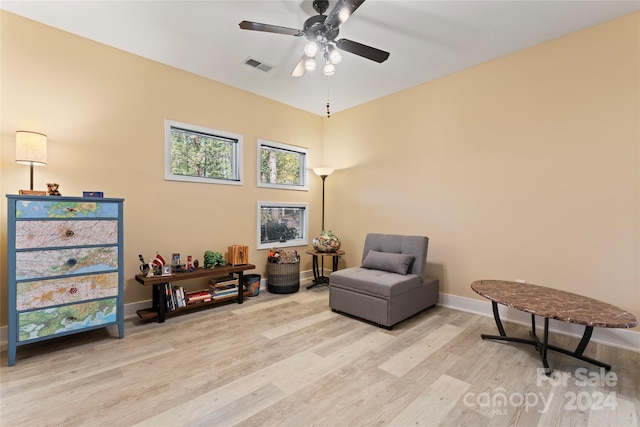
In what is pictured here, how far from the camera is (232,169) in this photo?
4309mm

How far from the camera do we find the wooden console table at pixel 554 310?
78.8 inches

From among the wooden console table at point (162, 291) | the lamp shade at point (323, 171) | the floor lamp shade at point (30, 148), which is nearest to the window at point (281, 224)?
the lamp shade at point (323, 171)

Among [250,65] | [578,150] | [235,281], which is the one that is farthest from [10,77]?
[578,150]

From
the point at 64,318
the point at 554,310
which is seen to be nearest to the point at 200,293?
the point at 64,318

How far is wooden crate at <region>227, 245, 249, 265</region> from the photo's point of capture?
399cm

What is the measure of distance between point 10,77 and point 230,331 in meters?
3.15

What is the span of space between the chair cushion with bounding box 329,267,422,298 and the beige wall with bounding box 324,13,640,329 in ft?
2.81

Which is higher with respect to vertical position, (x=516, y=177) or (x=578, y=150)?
(x=578, y=150)

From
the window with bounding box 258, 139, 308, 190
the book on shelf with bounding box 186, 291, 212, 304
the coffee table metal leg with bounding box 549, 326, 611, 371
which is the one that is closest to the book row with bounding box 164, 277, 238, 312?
the book on shelf with bounding box 186, 291, 212, 304

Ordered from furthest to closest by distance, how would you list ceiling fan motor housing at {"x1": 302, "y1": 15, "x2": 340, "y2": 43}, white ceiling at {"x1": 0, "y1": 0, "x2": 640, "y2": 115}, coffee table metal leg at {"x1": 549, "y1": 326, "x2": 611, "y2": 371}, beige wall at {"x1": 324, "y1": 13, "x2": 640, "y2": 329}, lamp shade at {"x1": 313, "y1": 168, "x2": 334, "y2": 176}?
lamp shade at {"x1": 313, "y1": 168, "x2": 334, "y2": 176}
beige wall at {"x1": 324, "y1": 13, "x2": 640, "y2": 329}
white ceiling at {"x1": 0, "y1": 0, "x2": 640, "y2": 115}
ceiling fan motor housing at {"x1": 302, "y1": 15, "x2": 340, "y2": 43}
coffee table metal leg at {"x1": 549, "y1": 326, "x2": 611, "y2": 371}

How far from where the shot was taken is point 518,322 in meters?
3.21

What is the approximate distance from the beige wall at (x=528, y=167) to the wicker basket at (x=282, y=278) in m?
1.50

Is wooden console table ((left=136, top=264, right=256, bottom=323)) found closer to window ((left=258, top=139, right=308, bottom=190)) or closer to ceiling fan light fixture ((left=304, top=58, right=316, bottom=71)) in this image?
window ((left=258, top=139, right=308, bottom=190))

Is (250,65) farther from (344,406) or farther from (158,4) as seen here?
(344,406)
